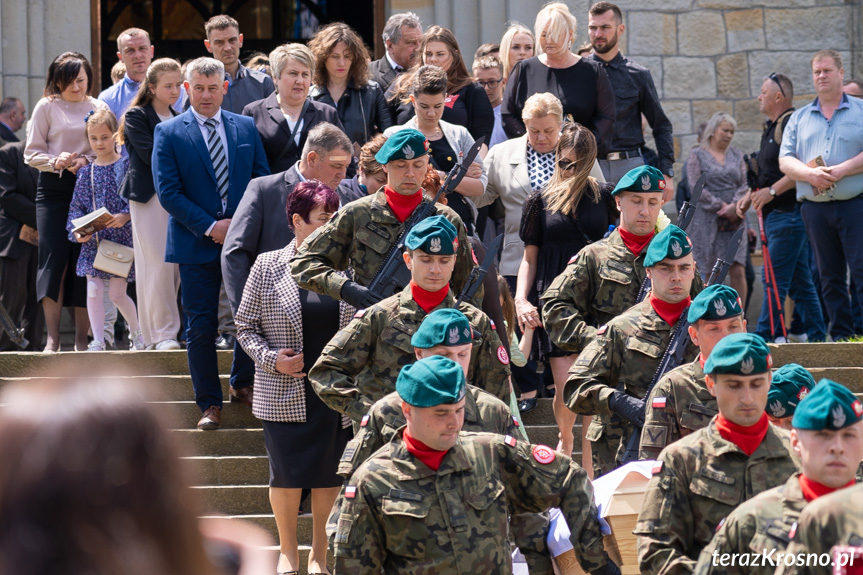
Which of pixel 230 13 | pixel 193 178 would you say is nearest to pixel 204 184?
pixel 193 178

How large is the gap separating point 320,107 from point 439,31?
98cm

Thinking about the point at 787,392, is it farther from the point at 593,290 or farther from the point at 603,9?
the point at 603,9

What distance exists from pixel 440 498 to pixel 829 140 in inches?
215

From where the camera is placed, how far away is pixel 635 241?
643 centimetres

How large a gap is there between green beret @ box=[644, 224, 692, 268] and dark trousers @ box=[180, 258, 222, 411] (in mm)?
2661

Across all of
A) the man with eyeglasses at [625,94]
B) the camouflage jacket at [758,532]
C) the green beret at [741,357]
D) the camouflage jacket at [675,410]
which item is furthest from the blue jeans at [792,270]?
the camouflage jacket at [758,532]

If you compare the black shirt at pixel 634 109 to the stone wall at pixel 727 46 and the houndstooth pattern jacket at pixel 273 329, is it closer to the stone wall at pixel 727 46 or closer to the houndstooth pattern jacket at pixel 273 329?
the stone wall at pixel 727 46

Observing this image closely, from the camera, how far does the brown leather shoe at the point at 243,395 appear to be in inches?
294

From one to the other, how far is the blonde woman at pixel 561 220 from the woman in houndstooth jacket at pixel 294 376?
124 cm

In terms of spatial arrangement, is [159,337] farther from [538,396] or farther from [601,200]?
[601,200]

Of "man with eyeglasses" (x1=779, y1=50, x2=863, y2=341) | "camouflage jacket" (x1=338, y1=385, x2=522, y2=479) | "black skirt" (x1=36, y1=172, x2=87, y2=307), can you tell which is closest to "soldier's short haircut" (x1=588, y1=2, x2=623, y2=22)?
"man with eyeglasses" (x1=779, y1=50, x2=863, y2=341)

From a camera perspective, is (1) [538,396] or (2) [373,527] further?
(1) [538,396]

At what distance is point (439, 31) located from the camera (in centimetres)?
846

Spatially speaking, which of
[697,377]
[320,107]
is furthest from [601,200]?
[697,377]
